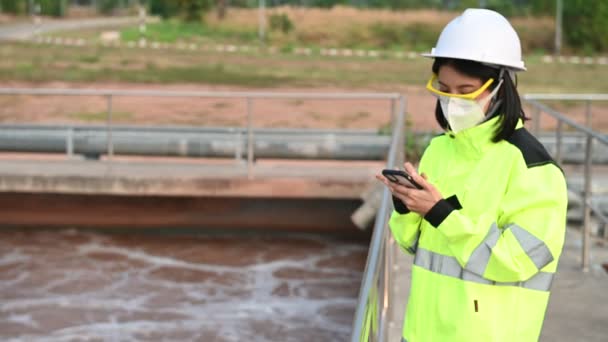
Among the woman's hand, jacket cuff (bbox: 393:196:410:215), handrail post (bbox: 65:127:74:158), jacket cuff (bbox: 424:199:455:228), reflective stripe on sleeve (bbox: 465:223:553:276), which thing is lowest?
handrail post (bbox: 65:127:74:158)

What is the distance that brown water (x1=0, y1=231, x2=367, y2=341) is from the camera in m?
9.59

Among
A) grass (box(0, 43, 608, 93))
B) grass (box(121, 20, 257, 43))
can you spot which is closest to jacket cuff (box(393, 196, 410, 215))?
grass (box(0, 43, 608, 93))

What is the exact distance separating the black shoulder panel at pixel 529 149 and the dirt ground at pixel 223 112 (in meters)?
18.2

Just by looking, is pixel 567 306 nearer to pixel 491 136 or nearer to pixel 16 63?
pixel 491 136

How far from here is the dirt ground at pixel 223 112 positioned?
22484 millimetres

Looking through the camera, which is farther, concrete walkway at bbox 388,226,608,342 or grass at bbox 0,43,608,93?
grass at bbox 0,43,608,93

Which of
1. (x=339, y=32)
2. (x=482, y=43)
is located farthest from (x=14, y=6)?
(x=482, y=43)

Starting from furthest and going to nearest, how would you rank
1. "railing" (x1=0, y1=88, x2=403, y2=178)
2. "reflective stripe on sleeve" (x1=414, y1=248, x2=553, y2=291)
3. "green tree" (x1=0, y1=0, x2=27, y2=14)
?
1. "green tree" (x1=0, y1=0, x2=27, y2=14)
2. "railing" (x1=0, y1=88, x2=403, y2=178)
3. "reflective stripe on sleeve" (x1=414, y1=248, x2=553, y2=291)

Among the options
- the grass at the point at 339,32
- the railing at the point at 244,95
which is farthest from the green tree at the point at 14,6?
the railing at the point at 244,95

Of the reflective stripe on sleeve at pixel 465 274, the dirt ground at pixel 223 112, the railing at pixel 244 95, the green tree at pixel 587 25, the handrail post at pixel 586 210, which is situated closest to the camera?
the reflective stripe on sleeve at pixel 465 274

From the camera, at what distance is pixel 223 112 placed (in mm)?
24047

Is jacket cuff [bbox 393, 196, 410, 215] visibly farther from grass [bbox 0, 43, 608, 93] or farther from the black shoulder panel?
grass [bbox 0, 43, 608, 93]

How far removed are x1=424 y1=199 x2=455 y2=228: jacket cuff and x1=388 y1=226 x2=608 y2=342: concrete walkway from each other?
2991mm

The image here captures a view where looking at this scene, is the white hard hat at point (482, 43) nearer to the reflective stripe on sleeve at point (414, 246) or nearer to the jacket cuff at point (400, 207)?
the jacket cuff at point (400, 207)
